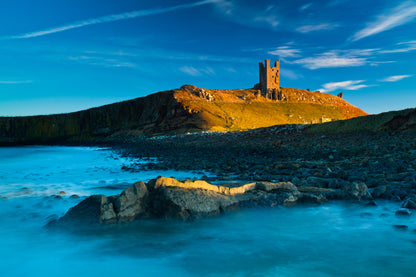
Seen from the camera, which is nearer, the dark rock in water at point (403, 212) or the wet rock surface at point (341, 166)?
the dark rock in water at point (403, 212)

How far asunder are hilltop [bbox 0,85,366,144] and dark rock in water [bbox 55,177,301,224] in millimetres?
59434

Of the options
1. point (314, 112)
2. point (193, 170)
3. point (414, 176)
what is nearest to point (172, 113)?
point (314, 112)

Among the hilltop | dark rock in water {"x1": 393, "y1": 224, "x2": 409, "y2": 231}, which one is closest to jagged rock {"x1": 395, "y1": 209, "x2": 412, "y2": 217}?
dark rock in water {"x1": 393, "y1": 224, "x2": 409, "y2": 231}

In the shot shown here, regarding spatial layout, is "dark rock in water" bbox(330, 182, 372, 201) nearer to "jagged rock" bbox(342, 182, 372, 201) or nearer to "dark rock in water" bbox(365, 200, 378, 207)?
"jagged rock" bbox(342, 182, 372, 201)

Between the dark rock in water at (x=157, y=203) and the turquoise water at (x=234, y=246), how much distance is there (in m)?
0.20

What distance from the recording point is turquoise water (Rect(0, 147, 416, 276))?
3.81 meters

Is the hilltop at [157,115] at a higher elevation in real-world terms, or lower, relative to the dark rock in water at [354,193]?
higher

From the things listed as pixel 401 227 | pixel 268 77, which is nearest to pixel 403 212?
pixel 401 227

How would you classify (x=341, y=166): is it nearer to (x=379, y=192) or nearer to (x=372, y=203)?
(x=379, y=192)

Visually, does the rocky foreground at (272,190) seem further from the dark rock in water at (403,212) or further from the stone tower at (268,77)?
the stone tower at (268,77)

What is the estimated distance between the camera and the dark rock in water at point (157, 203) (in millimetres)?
5238

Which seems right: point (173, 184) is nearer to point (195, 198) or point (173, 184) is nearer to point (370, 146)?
point (195, 198)

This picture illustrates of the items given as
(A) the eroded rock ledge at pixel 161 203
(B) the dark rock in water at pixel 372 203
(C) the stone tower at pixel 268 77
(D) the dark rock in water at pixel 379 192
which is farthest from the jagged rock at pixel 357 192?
(C) the stone tower at pixel 268 77

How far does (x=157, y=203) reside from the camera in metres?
5.43
